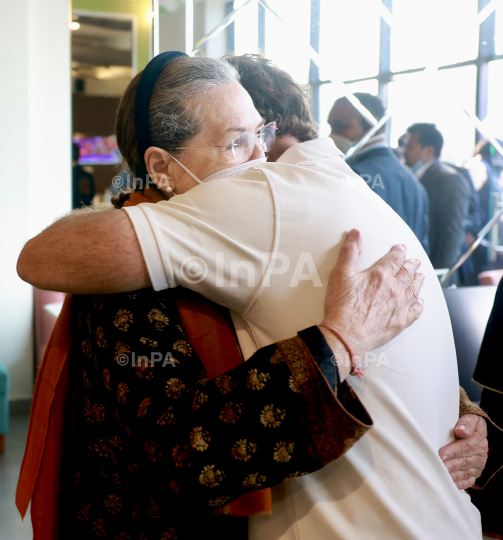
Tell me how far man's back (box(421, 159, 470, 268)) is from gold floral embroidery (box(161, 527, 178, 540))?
11.8ft

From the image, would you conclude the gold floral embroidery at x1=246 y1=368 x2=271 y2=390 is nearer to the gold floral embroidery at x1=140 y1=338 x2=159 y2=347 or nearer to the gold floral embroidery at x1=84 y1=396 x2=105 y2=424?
the gold floral embroidery at x1=140 y1=338 x2=159 y2=347

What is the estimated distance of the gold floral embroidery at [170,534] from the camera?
90 centimetres

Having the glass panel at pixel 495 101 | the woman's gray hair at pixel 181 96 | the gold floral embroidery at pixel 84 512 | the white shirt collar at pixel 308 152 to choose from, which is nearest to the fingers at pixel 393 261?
the white shirt collar at pixel 308 152

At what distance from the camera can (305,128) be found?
4.68 ft

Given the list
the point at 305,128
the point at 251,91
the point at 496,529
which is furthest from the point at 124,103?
the point at 496,529

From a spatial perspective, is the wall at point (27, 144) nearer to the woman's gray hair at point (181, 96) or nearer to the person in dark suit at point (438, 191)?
the person in dark suit at point (438, 191)

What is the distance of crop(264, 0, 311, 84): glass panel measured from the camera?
3.87 meters

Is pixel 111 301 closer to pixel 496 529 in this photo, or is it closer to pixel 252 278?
pixel 252 278

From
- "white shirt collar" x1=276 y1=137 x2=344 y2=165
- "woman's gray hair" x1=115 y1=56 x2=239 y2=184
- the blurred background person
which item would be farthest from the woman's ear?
the blurred background person

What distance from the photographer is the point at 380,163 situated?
385 cm

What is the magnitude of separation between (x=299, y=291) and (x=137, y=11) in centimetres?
554

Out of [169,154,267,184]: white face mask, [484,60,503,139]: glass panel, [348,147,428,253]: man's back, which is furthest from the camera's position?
[484,60,503,139]: glass panel

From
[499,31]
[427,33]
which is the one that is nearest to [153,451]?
[427,33]

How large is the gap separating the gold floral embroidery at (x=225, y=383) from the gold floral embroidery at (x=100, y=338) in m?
0.24
